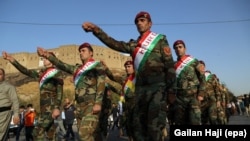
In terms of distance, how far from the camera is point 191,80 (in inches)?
322

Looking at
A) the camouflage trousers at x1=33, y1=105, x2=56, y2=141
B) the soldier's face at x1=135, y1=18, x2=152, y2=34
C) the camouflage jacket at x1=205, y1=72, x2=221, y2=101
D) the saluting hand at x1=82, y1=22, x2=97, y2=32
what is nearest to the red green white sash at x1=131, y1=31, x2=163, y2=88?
the soldier's face at x1=135, y1=18, x2=152, y2=34

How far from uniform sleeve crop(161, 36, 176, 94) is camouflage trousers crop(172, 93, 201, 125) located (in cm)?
272

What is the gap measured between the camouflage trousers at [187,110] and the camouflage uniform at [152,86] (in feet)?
9.00

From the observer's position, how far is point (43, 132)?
836 cm

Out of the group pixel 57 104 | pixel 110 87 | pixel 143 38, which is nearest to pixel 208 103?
pixel 110 87

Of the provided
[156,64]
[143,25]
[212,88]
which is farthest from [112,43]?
[212,88]

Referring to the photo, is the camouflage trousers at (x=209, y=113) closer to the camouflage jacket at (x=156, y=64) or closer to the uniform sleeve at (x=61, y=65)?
the uniform sleeve at (x=61, y=65)

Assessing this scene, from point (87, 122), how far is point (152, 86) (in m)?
2.11

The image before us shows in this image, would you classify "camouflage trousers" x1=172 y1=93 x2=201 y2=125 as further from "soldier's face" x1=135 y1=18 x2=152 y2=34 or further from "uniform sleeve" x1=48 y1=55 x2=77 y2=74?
"soldier's face" x1=135 y1=18 x2=152 y2=34

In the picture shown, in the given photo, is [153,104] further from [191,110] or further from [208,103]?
[208,103]

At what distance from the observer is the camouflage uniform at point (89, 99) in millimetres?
6883

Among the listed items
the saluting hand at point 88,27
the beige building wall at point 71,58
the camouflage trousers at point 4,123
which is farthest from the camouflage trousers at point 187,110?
the beige building wall at point 71,58

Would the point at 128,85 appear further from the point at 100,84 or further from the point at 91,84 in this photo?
the point at 100,84

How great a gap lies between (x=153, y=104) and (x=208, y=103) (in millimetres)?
5991
